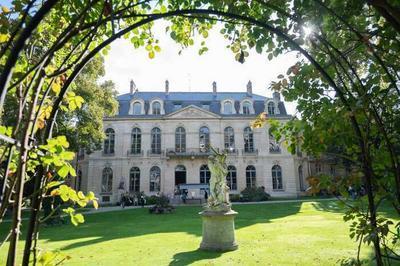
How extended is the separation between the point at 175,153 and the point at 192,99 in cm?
705

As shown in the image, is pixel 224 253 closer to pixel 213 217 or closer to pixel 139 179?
pixel 213 217

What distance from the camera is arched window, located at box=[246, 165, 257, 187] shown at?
35.0m

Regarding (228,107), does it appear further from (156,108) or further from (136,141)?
(136,141)

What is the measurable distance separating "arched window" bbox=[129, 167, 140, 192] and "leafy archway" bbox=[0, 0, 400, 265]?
3207 cm

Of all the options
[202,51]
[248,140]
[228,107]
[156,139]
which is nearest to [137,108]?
[156,139]

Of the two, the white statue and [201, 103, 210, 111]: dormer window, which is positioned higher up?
[201, 103, 210, 111]: dormer window

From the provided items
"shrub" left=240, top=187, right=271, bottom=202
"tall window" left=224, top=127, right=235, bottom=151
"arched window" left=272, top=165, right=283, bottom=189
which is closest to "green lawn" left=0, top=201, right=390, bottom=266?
"shrub" left=240, top=187, right=271, bottom=202

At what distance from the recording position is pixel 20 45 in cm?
105

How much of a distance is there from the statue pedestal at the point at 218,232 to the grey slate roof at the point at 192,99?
26.6 m

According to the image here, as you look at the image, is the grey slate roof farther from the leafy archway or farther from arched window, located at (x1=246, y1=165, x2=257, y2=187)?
the leafy archway

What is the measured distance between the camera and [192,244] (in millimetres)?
10523

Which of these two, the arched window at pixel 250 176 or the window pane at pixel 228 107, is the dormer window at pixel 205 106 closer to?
the window pane at pixel 228 107

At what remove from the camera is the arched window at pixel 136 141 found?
35219 millimetres

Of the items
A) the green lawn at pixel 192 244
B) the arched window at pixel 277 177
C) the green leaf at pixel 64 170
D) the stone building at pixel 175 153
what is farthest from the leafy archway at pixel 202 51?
the arched window at pixel 277 177
